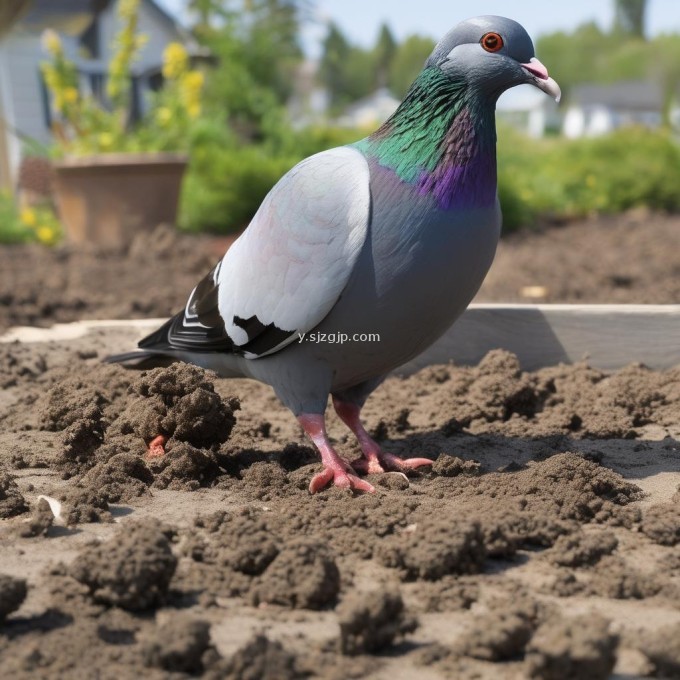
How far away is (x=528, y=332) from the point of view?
393 cm

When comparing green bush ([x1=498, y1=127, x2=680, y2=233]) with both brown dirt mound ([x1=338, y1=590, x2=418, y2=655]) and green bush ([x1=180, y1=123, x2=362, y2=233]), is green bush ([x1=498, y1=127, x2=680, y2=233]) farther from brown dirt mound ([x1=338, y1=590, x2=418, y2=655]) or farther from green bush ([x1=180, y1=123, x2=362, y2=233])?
brown dirt mound ([x1=338, y1=590, x2=418, y2=655])

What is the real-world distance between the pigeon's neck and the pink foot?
108 cm

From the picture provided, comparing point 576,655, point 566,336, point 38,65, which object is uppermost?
point 38,65

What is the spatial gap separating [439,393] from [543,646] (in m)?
2.12

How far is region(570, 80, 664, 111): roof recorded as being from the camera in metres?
78.2

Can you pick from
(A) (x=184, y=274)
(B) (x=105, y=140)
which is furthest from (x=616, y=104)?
(A) (x=184, y=274)

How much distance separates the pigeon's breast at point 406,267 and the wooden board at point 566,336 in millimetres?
1300

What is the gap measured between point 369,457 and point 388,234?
30.0 inches

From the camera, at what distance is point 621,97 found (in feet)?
259

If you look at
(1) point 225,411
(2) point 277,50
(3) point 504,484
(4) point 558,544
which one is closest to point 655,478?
(3) point 504,484

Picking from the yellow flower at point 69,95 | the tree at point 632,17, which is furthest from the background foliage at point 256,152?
the tree at point 632,17

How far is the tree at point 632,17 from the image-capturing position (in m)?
112

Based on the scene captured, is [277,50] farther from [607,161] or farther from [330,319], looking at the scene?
[330,319]

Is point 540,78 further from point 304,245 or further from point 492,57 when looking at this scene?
point 304,245
